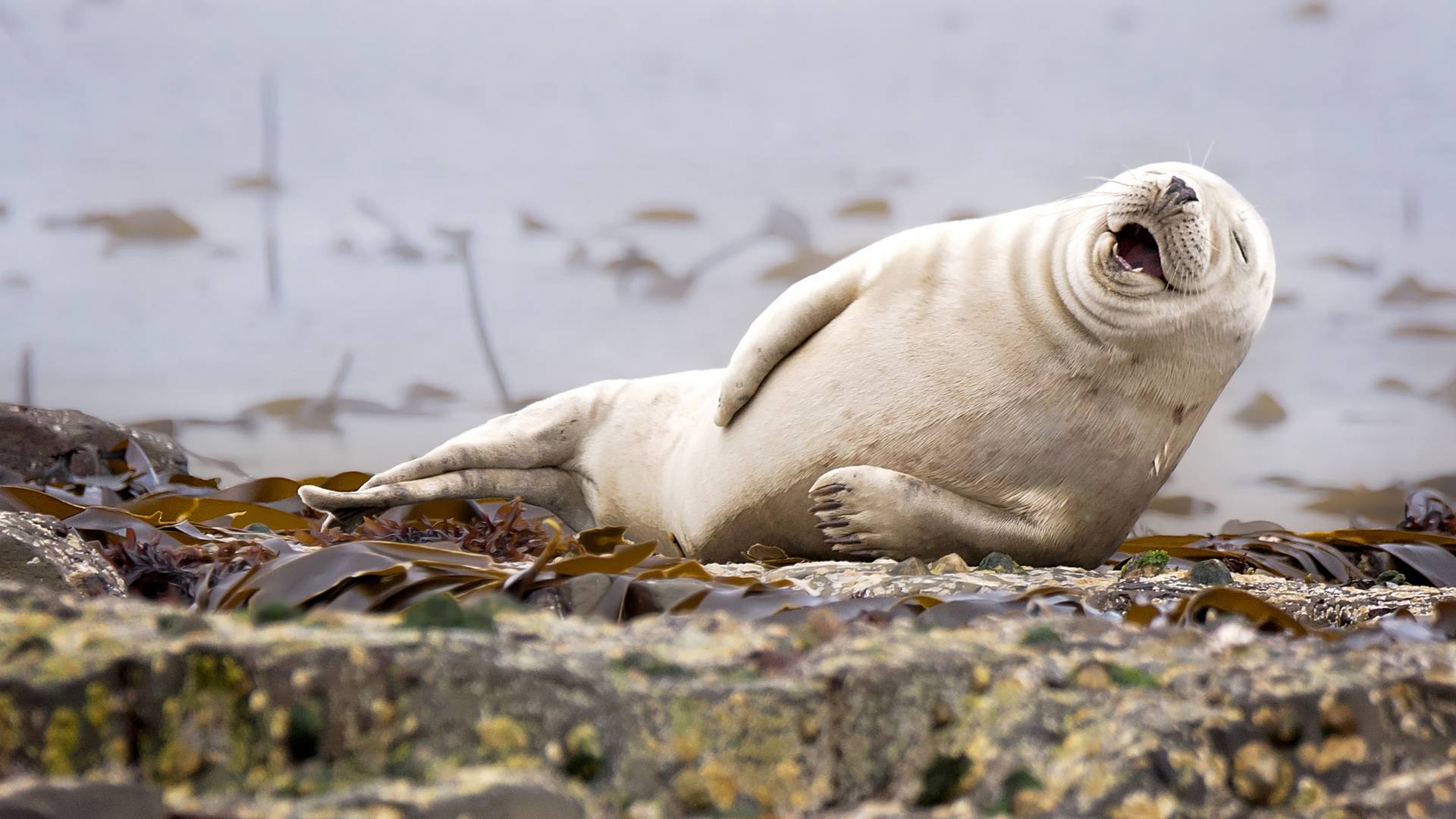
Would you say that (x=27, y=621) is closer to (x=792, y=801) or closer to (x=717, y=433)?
(x=792, y=801)

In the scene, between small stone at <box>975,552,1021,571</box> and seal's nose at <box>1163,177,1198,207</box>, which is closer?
seal's nose at <box>1163,177,1198,207</box>

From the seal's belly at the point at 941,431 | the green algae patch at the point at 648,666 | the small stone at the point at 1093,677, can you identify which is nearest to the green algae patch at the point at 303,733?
the green algae patch at the point at 648,666

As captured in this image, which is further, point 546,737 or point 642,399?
point 642,399

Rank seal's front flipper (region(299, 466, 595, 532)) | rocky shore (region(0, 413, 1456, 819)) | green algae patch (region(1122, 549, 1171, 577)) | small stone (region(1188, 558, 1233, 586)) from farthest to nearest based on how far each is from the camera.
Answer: seal's front flipper (region(299, 466, 595, 532)) < green algae patch (region(1122, 549, 1171, 577)) < small stone (region(1188, 558, 1233, 586)) < rocky shore (region(0, 413, 1456, 819))

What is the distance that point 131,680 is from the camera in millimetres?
1000

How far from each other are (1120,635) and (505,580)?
107 centimetres

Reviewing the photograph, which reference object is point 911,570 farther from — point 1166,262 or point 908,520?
point 1166,262

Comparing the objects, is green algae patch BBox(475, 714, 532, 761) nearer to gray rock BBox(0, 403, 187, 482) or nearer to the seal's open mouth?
the seal's open mouth

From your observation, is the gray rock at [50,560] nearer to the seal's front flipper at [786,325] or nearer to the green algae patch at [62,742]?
the green algae patch at [62,742]

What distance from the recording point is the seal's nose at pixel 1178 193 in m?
2.80

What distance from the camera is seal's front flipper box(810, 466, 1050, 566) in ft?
9.84

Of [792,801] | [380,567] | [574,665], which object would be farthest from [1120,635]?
[380,567]

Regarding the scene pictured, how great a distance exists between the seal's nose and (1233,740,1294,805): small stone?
1997mm

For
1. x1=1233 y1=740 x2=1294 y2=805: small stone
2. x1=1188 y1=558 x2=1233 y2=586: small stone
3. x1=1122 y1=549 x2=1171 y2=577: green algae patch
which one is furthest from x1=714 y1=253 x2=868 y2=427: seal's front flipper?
x1=1233 y1=740 x2=1294 y2=805: small stone
